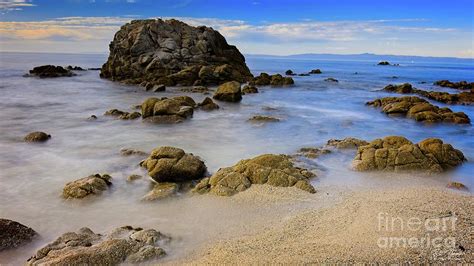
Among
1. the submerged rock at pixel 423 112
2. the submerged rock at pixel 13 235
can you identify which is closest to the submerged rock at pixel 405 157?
the submerged rock at pixel 13 235

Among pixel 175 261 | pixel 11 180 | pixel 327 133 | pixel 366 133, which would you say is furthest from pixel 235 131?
pixel 175 261

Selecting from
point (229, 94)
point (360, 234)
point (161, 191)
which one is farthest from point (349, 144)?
point (229, 94)

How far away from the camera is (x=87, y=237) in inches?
281

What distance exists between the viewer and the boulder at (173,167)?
10.3 m

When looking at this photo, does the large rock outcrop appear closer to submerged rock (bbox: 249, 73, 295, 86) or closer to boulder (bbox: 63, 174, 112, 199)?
submerged rock (bbox: 249, 73, 295, 86)

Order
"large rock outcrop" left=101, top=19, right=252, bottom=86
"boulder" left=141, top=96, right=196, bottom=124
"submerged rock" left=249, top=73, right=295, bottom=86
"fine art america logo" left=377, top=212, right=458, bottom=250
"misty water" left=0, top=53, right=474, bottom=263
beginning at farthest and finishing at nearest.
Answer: "submerged rock" left=249, top=73, right=295, bottom=86 < "large rock outcrop" left=101, top=19, right=252, bottom=86 < "boulder" left=141, top=96, right=196, bottom=124 < "misty water" left=0, top=53, right=474, bottom=263 < "fine art america logo" left=377, top=212, right=458, bottom=250

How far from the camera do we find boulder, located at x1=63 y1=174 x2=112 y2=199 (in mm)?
9531

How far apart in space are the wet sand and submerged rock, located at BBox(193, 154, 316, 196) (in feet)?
1.67

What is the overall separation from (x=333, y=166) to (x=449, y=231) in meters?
5.39

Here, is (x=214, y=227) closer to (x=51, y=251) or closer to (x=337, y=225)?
(x=337, y=225)

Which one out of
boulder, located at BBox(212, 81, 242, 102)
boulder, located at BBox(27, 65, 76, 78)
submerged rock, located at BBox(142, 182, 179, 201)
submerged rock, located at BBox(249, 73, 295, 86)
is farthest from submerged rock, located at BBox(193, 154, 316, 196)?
boulder, located at BBox(27, 65, 76, 78)

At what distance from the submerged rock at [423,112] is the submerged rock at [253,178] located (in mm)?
14635

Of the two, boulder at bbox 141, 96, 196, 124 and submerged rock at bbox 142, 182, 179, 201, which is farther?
boulder at bbox 141, 96, 196, 124

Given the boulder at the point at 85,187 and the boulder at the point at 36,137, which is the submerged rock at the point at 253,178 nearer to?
the boulder at the point at 85,187
